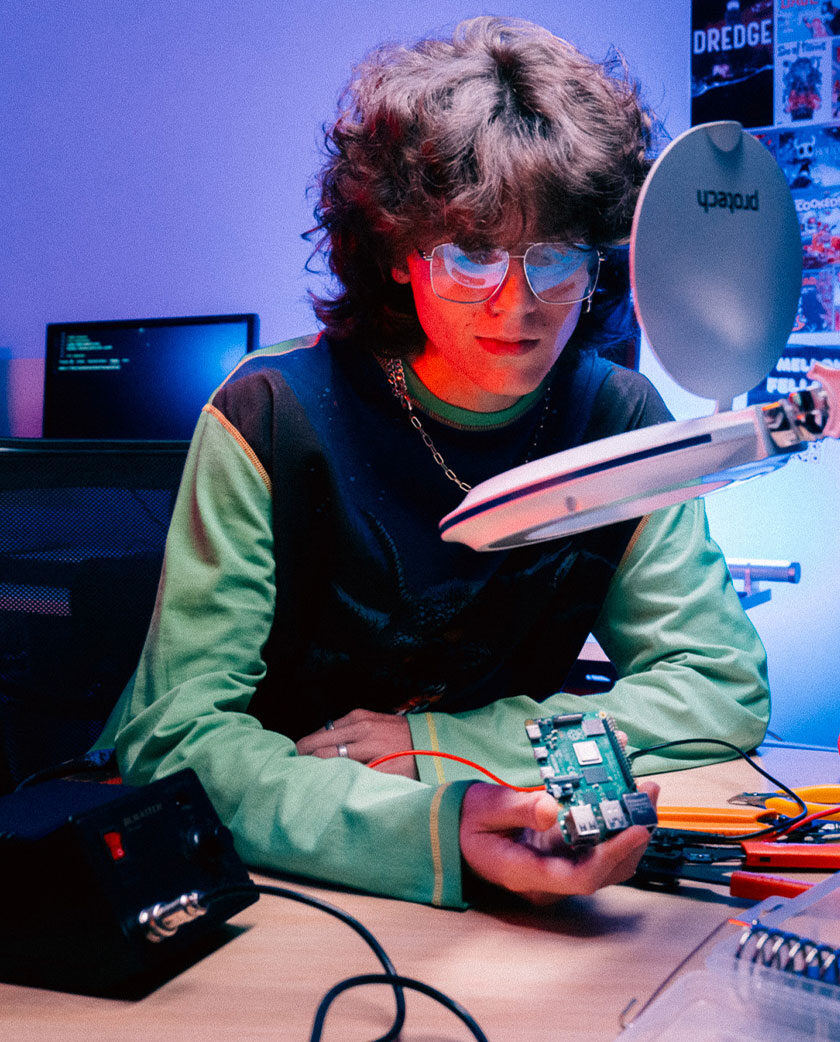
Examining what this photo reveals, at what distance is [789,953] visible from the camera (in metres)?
0.54

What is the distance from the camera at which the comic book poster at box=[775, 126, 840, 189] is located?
2.15m

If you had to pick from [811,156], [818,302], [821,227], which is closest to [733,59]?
[811,156]

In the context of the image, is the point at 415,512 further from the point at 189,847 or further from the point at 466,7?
the point at 466,7

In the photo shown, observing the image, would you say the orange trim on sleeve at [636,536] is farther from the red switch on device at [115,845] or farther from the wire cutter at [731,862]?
the red switch on device at [115,845]

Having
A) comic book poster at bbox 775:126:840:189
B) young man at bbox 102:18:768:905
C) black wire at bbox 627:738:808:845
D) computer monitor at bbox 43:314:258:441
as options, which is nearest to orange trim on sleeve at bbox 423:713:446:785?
young man at bbox 102:18:768:905

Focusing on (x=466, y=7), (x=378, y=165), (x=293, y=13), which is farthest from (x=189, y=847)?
(x=293, y=13)

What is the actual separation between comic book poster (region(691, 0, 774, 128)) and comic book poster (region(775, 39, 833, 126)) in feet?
0.08

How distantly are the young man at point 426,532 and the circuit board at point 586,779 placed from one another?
0.18 ft

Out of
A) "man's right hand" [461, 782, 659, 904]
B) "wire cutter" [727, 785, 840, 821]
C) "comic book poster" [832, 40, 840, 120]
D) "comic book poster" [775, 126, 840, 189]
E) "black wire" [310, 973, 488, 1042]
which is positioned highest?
"comic book poster" [832, 40, 840, 120]

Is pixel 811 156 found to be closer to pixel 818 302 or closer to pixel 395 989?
pixel 818 302

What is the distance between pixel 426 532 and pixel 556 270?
1.05ft

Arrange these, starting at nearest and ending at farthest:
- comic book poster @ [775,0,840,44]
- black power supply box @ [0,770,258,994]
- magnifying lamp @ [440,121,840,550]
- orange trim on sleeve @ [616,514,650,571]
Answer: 1. magnifying lamp @ [440,121,840,550]
2. black power supply box @ [0,770,258,994]
3. orange trim on sleeve @ [616,514,650,571]
4. comic book poster @ [775,0,840,44]

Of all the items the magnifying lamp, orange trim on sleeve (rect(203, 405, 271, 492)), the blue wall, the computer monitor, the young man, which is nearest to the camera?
the magnifying lamp

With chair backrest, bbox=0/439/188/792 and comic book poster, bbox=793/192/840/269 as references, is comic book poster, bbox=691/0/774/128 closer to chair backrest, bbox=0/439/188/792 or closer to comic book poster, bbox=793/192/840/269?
comic book poster, bbox=793/192/840/269
